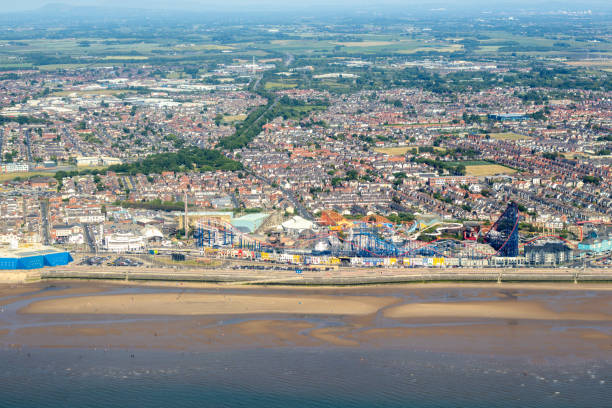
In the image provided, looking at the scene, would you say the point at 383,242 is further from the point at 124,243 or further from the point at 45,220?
the point at 45,220

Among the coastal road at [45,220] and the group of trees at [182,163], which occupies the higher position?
the group of trees at [182,163]

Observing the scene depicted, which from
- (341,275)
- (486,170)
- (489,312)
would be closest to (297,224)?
(341,275)

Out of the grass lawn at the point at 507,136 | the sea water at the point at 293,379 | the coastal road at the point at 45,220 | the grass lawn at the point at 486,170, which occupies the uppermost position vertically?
the sea water at the point at 293,379

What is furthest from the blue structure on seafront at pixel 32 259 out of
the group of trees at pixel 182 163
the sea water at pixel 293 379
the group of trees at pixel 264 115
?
the group of trees at pixel 264 115

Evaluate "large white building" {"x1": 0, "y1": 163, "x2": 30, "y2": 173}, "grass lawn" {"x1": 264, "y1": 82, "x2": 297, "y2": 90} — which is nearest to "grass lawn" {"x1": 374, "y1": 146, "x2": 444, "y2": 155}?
"large white building" {"x1": 0, "y1": 163, "x2": 30, "y2": 173}

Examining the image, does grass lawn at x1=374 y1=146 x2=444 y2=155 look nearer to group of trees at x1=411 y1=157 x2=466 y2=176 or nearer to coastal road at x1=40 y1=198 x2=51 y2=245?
group of trees at x1=411 y1=157 x2=466 y2=176

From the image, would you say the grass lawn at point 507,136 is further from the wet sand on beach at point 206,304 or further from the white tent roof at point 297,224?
the wet sand on beach at point 206,304
